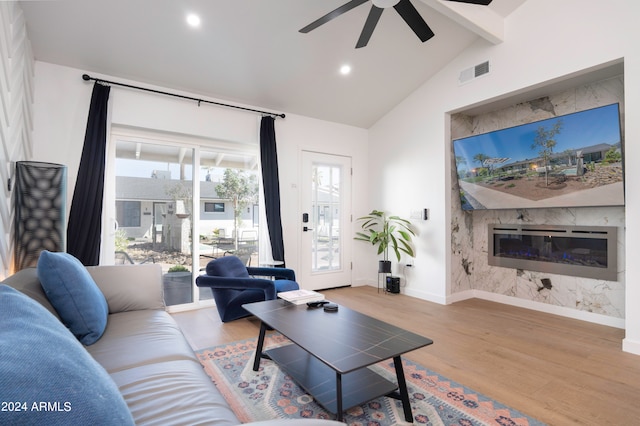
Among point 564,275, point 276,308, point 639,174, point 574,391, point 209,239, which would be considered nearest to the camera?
point 574,391

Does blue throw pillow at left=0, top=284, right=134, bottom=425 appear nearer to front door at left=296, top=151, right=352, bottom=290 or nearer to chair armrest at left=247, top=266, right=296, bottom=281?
chair armrest at left=247, top=266, right=296, bottom=281

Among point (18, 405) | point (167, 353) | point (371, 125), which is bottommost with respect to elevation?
point (167, 353)

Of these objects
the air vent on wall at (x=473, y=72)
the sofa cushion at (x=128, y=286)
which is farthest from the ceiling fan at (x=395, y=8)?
the sofa cushion at (x=128, y=286)

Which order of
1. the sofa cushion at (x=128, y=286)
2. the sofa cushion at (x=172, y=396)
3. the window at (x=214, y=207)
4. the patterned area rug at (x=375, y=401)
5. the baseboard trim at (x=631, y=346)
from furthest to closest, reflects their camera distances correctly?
the window at (x=214, y=207) → the baseboard trim at (x=631, y=346) → the sofa cushion at (x=128, y=286) → the patterned area rug at (x=375, y=401) → the sofa cushion at (x=172, y=396)

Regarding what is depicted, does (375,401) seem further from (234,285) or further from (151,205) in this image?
(151,205)

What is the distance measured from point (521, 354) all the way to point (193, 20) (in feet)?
13.8

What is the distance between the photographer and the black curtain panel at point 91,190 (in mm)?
3188

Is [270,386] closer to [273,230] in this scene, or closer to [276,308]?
[276,308]

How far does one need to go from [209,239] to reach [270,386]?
2489 mm

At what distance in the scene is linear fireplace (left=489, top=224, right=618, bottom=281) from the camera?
3496 millimetres

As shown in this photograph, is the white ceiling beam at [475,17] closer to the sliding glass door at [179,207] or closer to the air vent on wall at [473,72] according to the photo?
the air vent on wall at [473,72]

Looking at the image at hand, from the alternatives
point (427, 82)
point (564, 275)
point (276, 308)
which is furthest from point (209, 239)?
point (564, 275)

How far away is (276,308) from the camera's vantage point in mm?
2443

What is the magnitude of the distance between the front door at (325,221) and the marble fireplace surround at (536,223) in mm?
1684
